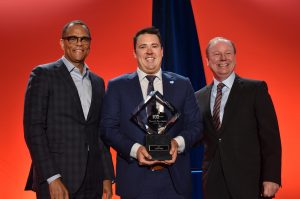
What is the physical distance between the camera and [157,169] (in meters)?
2.26

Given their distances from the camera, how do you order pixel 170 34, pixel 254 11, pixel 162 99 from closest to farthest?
1. pixel 162 99
2. pixel 170 34
3. pixel 254 11

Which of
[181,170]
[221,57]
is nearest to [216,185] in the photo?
[181,170]

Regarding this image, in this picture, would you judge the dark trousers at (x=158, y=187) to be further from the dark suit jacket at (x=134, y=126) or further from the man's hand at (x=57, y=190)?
the man's hand at (x=57, y=190)

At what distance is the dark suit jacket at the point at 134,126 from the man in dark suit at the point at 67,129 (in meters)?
0.17

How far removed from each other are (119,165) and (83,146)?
0.24 meters

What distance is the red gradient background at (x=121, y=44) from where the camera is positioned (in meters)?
4.08

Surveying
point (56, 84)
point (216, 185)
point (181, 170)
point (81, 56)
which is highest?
point (81, 56)

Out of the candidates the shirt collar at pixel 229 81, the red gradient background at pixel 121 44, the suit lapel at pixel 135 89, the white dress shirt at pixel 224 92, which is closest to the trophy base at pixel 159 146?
the suit lapel at pixel 135 89

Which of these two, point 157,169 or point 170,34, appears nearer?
point 157,169

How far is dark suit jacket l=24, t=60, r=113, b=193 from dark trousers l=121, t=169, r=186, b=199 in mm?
389

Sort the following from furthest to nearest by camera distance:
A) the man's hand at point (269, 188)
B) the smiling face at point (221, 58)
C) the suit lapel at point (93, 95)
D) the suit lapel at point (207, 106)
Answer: the smiling face at point (221, 58)
the suit lapel at point (207, 106)
the man's hand at point (269, 188)
the suit lapel at point (93, 95)

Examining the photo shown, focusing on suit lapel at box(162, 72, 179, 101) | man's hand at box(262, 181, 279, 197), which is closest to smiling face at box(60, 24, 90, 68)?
suit lapel at box(162, 72, 179, 101)

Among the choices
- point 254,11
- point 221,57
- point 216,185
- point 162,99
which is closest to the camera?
point 162,99

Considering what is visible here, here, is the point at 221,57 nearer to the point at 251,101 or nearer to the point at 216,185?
the point at 251,101
